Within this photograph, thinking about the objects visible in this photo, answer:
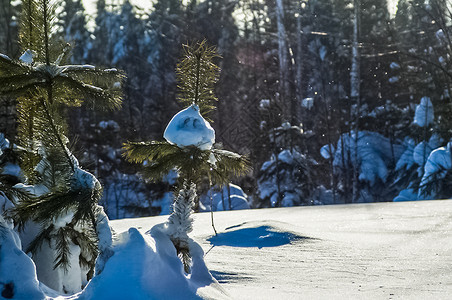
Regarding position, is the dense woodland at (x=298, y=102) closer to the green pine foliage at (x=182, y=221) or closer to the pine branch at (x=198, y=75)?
the pine branch at (x=198, y=75)

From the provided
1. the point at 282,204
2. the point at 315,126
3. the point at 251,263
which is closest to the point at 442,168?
the point at 282,204

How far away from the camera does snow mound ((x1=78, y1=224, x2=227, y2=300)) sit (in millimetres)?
3211

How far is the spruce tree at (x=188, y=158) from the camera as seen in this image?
389cm

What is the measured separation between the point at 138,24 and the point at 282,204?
1565cm

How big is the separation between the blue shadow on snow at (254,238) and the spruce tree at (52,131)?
252 cm

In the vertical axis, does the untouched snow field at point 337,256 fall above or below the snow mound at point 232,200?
above

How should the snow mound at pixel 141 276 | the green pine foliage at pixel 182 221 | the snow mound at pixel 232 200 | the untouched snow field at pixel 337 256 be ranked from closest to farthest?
the snow mound at pixel 141 276, the green pine foliage at pixel 182 221, the untouched snow field at pixel 337 256, the snow mound at pixel 232 200

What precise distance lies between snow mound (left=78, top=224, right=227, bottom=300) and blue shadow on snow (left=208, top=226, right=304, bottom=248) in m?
3.45

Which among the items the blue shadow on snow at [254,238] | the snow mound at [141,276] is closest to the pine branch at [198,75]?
the snow mound at [141,276]

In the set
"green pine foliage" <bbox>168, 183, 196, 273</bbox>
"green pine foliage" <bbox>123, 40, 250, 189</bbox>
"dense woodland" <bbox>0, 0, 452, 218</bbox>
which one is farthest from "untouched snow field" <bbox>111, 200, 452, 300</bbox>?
"dense woodland" <bbox>0, 0, 452, 218</bbox>

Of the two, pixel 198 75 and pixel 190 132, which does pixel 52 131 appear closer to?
pixel 190 132

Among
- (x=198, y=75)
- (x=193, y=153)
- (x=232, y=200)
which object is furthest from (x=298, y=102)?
(x=193, y=153)

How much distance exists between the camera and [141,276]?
325 cm

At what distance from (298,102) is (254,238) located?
1374 centimetres
